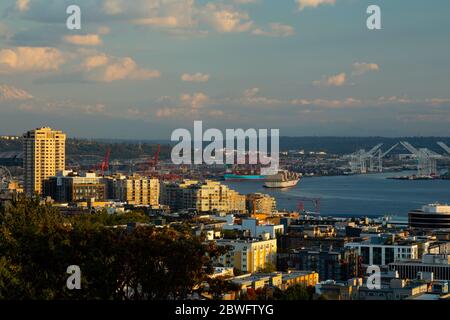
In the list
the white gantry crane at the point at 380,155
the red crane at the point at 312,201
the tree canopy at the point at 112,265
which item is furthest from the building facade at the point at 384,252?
the white gantry crane at the point at 380,155

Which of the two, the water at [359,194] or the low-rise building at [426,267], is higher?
the low-rise building at [426,267]

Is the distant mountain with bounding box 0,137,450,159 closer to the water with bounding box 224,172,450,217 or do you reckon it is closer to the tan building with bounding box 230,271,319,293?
the water with bounding box 224,172,450,217

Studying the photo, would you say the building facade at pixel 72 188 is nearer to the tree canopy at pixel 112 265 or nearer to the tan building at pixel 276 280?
the tan building at pixel 276 280

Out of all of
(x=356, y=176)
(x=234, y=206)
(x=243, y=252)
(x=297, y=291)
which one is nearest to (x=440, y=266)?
(x=243, y=252)

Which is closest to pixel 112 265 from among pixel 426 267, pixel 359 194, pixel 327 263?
pixel 426 267

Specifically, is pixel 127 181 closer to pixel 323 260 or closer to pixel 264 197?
pixel 264 197
